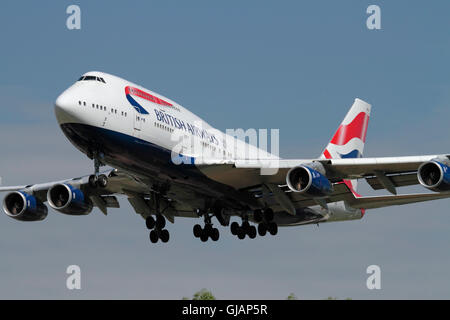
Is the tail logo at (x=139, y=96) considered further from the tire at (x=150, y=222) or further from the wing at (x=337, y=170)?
the tire at (x=150, y=222)

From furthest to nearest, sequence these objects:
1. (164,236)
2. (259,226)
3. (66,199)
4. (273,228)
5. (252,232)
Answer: (252,232)
(259,226)
(273,228)
(164,236)
(66,199)

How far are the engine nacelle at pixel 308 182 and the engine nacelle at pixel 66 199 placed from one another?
11.7m

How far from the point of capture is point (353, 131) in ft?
174

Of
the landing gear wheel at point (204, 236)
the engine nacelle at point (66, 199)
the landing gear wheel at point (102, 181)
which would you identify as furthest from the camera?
the landing gear wheel at point (204, 236)

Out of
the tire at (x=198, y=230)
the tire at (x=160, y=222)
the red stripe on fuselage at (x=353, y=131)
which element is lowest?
the tire at (x=198, y=230)

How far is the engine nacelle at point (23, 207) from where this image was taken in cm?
4472

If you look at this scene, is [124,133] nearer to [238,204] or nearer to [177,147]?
[177,147]

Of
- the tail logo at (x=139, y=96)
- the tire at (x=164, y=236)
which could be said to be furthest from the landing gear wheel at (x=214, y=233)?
the tail logo at (x=139, y=96)

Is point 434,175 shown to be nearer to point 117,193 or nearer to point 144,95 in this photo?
point 144,95

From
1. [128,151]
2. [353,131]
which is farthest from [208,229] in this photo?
[353,131]

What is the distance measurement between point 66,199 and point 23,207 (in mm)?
3445

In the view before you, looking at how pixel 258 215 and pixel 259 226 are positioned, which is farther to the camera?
pixel 259 226
